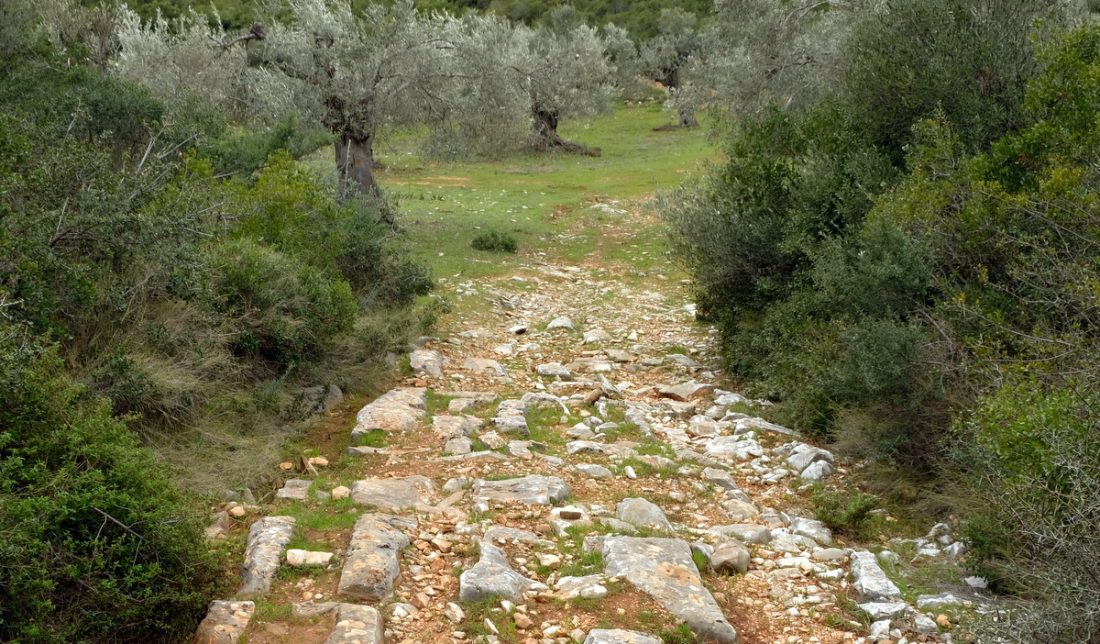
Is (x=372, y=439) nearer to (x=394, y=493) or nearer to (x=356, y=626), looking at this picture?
(x=394, y=493)

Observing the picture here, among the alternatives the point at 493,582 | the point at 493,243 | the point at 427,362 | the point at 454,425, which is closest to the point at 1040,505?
the point at 493,582

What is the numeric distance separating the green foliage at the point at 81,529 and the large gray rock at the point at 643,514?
10.6ft

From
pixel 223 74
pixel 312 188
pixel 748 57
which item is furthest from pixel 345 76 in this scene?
pixel 748 57

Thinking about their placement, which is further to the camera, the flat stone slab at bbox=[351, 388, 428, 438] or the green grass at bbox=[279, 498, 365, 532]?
the flat stone slab at bbox=[351, 388, 428, 438]

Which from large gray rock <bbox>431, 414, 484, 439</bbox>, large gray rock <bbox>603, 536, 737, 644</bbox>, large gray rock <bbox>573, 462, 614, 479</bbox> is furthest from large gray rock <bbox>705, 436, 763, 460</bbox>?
large gray rock <bbox>603, 536, 737, 644</bbox>

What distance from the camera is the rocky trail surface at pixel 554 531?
561 cm

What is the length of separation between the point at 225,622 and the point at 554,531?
2583mm

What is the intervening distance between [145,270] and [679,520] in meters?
5.62

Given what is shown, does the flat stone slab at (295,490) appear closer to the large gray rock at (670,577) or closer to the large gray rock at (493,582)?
the large gray rock at (493,582)

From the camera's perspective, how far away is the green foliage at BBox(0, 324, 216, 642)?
4582 mm

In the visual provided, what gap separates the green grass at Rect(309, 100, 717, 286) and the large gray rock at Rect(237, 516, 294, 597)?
10.8 m

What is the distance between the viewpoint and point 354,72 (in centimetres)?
1908

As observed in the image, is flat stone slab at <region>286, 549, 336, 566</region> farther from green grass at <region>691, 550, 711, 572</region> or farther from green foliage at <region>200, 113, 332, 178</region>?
green foliage at <region>200, 113, 332, 178</region>

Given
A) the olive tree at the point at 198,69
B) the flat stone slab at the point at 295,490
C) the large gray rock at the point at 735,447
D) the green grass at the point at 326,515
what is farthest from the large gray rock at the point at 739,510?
the olive tree at the point at 198,69
